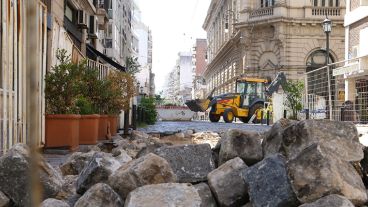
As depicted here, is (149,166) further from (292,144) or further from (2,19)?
(2,19)

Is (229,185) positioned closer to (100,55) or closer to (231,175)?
(231,175)

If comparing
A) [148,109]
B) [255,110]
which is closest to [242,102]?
[255,110]

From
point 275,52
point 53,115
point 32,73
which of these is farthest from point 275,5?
point 32,73

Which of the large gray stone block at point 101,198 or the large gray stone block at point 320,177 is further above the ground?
the large gray stone block at point 320,177

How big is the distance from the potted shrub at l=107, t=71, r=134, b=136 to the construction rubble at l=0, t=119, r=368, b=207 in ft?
21.0

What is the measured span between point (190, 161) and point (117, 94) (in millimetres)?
6774

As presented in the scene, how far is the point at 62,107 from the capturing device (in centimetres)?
696

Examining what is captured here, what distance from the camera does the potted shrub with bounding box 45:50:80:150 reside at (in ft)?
21.3

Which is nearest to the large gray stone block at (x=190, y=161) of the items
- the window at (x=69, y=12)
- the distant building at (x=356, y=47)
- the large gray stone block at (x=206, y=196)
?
the large gray stone block at (x=206, y=196)

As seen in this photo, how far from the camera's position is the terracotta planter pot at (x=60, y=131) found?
6.45 metres

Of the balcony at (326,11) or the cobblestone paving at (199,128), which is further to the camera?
the balcony at (326,11)

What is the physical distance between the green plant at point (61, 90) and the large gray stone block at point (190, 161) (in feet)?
11.2

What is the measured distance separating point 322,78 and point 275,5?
2492cm

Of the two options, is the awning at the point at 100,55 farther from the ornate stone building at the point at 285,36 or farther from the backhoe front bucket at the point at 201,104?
the ornate stone building at the point at 285,36
